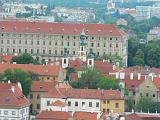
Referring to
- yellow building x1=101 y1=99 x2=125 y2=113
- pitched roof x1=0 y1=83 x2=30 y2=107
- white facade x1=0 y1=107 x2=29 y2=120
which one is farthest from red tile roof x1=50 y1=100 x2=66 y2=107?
yellow building x1=101 y1=99 x2=125 y2=113

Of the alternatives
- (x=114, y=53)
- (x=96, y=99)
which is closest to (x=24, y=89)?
(x=96, y=99)

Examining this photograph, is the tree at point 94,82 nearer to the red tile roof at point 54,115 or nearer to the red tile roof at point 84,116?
the red tile roof at point 84,116

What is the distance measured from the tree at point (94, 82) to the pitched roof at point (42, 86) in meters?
3.29

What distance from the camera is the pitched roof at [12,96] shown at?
5688 cm

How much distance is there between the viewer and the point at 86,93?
205ft

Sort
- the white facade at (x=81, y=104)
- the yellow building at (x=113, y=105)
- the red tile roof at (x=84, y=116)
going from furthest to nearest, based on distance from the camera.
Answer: the yellow building at (x=113, y=105) → the white facade at (x=81, y=104) → the red tile roof at (x=84, y=116)

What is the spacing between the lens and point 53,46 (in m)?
105

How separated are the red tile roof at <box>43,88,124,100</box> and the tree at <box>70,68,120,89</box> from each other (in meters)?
3.67

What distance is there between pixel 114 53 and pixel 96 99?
41.9 metres

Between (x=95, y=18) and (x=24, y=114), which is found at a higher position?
(x=24, y=114)

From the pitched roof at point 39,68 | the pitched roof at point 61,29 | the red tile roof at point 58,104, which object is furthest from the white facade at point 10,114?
the pitched roof at point 61,29

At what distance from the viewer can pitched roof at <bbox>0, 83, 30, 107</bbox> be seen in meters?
56.9

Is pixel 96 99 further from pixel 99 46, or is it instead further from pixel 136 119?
pixel 99 46

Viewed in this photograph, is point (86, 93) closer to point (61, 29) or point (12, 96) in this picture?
point (12, 96)
